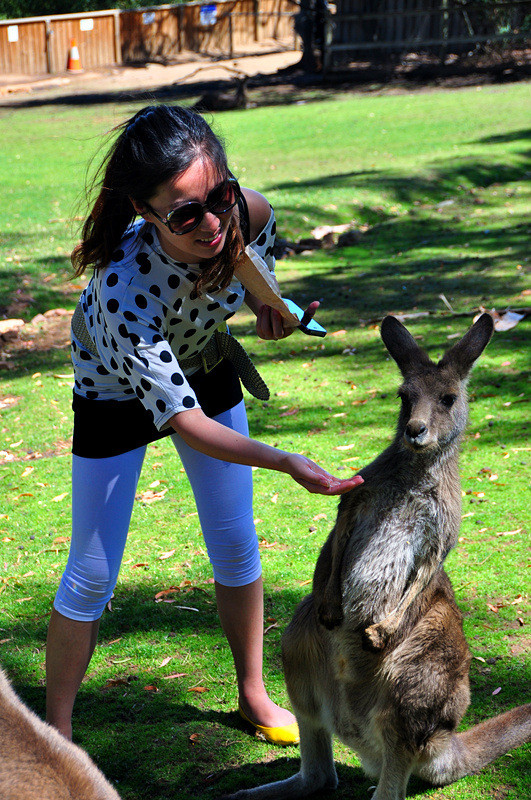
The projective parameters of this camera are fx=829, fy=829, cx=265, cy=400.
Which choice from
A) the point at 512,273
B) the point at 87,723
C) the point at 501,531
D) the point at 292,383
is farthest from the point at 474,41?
the point at 87,723

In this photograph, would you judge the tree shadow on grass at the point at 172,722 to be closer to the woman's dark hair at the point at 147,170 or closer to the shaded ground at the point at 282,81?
the woman's dark hair at the point at 147,170

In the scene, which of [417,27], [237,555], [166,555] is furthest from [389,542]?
[417,27]

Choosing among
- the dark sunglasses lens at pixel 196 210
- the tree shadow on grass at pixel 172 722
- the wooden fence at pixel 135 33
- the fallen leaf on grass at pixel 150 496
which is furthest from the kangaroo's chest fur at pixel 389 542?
the wooden fence at pixel 135 33

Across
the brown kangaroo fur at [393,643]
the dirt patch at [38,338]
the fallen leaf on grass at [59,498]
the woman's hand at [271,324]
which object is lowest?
the dirt patch at [38,338]

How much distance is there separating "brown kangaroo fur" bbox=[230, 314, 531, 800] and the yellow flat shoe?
0.84ft

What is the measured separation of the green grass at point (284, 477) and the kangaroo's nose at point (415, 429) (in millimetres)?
1042

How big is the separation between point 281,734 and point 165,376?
1.42 meters

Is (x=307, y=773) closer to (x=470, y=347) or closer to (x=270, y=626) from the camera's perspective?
(x=270, y=626)

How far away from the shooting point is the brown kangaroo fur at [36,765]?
48.4 inches

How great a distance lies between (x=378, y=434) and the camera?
5.05 metres

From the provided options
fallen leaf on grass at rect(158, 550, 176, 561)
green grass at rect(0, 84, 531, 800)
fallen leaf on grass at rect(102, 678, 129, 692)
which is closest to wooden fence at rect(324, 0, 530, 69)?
green grass at rect(0, 84, 531, 800)

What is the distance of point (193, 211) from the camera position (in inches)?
84.3

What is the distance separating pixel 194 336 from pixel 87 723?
1446 mm

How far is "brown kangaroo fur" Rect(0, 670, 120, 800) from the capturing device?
1.23 m
